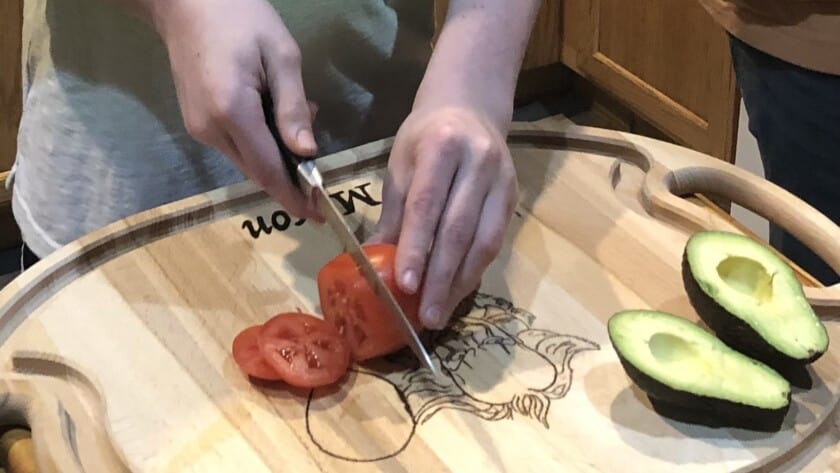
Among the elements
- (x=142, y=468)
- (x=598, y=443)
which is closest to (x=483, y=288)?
(x=598, y=443)

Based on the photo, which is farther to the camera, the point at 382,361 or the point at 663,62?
the point at 663,62

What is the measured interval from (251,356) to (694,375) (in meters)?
0.30

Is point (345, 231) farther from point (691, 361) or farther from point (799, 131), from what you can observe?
point (799, 131)

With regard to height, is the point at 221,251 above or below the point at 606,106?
above

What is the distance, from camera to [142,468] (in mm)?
701

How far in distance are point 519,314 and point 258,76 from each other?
0.26m

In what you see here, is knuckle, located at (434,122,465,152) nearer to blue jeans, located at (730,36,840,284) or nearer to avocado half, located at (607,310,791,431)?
avocado half, located at (607,310,791,431)

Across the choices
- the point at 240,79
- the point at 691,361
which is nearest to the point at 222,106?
the point at 240,79

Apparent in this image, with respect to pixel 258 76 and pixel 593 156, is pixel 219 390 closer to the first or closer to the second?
pixel 258 76

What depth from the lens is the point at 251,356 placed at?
0.76 m

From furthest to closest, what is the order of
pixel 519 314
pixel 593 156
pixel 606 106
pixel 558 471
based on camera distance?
pixel 606 106, pixel 593 156, pixel 519 314, pixel 558 471

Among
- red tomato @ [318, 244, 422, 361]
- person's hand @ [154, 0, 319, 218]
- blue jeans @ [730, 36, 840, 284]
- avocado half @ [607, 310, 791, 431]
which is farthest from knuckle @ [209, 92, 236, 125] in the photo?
blue jeans @ [730, 36, 840, 284]

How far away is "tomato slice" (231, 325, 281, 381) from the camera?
753 millimetres

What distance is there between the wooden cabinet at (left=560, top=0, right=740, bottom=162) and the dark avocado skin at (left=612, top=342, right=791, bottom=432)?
4.15ft
